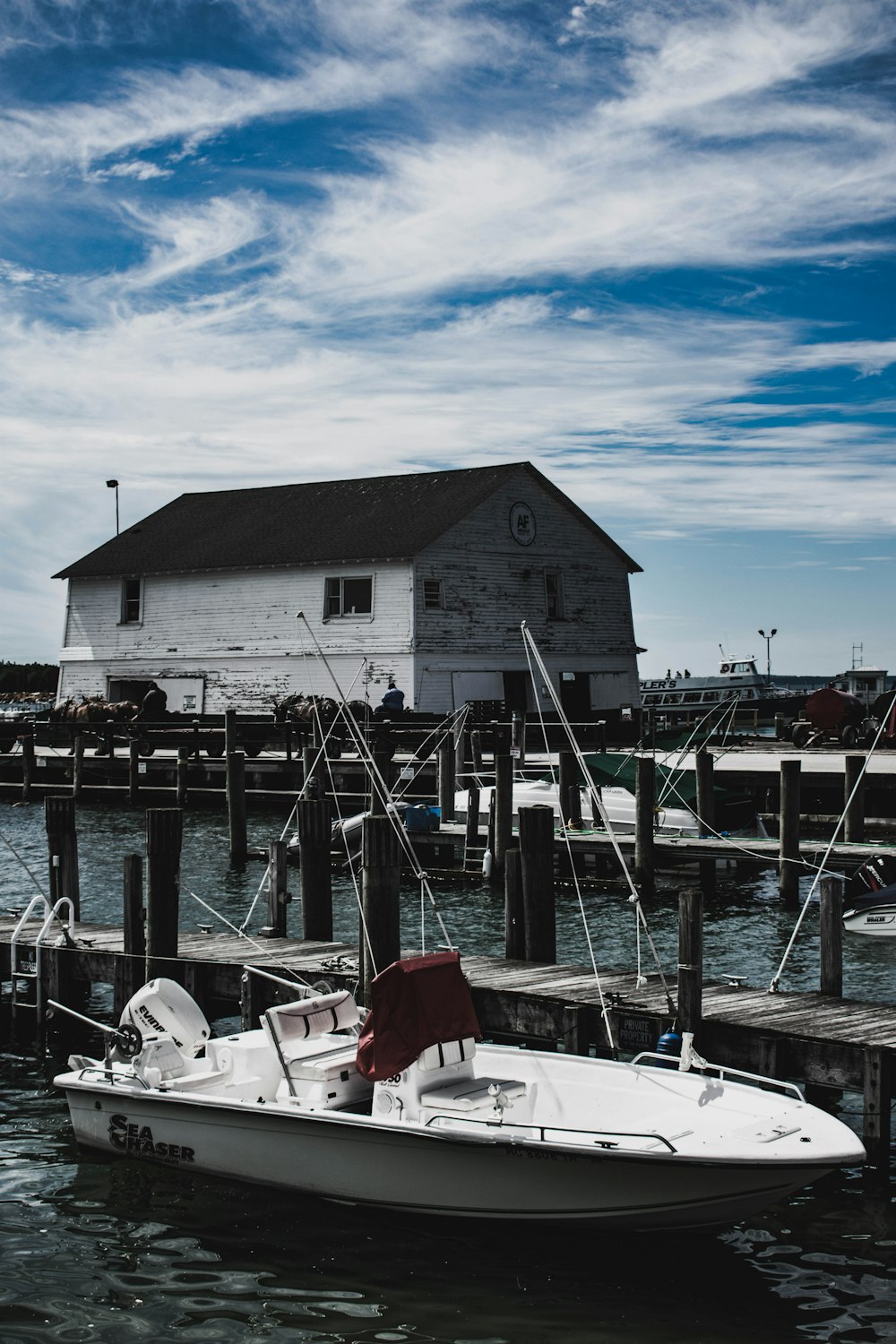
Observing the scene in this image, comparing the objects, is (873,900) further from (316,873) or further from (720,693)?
(720,693)

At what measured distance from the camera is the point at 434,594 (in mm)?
45625

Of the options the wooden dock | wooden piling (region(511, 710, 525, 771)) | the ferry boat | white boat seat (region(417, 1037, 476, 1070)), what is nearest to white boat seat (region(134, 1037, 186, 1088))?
the wooden dock

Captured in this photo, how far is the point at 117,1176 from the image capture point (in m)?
11.1

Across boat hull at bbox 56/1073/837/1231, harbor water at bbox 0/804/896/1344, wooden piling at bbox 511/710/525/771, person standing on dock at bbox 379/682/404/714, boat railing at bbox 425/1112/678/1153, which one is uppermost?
person standing on dock at bbox 379/682/404/714

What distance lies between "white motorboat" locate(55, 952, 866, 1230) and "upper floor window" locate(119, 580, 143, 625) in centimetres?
4104

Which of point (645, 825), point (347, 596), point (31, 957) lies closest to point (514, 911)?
point (31, 957)

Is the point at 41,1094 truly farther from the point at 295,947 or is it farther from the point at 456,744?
the point at 456,744

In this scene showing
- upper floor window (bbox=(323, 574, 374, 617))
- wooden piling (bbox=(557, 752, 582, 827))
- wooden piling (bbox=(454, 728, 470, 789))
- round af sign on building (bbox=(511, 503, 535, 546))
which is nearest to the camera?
wooden piling (bbox=(557, 752, 582, 827))

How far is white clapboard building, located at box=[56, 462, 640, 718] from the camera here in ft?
149

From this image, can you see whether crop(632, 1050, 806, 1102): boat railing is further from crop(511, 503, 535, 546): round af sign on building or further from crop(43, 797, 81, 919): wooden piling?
crop(511, 503, 535, 546): round af sign on building

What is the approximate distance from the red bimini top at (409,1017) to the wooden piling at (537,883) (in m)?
4.00

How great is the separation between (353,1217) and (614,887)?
13.8 meters

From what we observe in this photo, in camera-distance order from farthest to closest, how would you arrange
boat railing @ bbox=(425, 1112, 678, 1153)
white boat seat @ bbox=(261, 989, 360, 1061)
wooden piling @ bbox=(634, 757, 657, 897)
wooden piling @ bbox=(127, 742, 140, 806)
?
1. wooden piling @ bbox=(127, 742, 140, 806)
2. wooden piling @ bbox=(634, 757, 657, 897)
3. white boat seat @ bbox=(261, 989, 360, 1061)
4. boat railing @ bbox=(425, 1112, 678, 1153)

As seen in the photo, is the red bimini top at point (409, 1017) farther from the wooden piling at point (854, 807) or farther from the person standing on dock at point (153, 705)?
the person standing on dock at point (153, 705)
